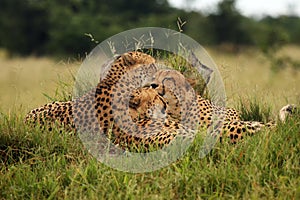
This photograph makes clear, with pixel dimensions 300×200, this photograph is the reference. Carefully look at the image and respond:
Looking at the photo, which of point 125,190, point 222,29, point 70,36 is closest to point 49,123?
point 125,190

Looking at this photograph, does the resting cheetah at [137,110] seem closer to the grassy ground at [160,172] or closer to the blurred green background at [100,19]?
the grassy ground at [160,172]

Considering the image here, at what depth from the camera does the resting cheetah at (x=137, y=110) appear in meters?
3.95

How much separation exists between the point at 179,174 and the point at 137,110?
3.70 ft

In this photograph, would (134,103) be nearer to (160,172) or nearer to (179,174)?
(160,172)

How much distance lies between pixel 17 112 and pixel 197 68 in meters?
1.60

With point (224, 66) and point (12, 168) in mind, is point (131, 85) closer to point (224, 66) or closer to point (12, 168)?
point (224, 66)

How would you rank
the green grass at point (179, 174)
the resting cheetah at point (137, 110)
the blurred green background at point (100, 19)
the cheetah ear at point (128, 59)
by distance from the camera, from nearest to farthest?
the green grass at point (179, 174)
the resting cheetah at point (137, 110)
the cheetah ear at point (128, 59)
the blurred green background at point (100, 19)

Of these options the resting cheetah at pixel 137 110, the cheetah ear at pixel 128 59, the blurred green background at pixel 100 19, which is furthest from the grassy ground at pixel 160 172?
the blurred green background at pixel 100 19

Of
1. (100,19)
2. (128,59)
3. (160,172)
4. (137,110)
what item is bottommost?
(160,172)

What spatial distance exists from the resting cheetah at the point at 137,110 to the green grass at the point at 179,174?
12.5 inches

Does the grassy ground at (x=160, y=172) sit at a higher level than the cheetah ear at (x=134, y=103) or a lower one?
lower

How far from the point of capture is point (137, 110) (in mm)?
4207

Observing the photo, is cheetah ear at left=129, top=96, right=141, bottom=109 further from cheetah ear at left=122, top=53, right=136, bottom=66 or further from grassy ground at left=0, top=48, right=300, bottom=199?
grassy ground at left=0, top=48, right=300, bottom=199

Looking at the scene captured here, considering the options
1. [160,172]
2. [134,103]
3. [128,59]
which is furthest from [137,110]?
[160,172]
